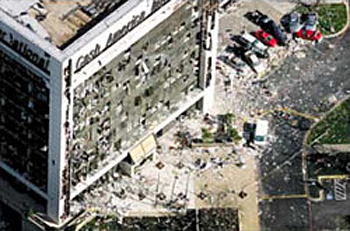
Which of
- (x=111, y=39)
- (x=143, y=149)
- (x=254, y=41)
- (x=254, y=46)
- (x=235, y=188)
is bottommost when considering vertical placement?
(x=235, y=188)

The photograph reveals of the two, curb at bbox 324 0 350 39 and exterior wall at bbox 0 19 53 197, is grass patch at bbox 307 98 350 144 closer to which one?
curb at bbox 324 0 350 39

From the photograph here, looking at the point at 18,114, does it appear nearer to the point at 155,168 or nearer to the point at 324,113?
the point at 155,168

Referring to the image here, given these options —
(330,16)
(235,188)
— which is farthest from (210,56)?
(330,16)

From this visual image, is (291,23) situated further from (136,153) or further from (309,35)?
(136,153)

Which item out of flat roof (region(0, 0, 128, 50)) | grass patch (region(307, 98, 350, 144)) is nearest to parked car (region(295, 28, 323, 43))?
grass patch (region(307, 98, 350, 144))

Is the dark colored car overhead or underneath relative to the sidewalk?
overhead

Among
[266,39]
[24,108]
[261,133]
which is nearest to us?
[24,108]
